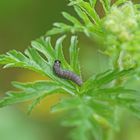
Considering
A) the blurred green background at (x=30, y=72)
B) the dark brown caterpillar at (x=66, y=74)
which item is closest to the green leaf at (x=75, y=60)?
the dark brown caterpillar at (x=66, y=74)

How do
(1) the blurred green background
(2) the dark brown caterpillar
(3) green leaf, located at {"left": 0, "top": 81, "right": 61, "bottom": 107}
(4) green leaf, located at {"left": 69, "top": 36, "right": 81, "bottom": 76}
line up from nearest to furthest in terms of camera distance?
(3) green leaf, located at {"left": 0, "top": 81, "right": 61, "bottom": 107}
(2) the dark brown caterpillar
(4) green leaf, located at {"left": 69, "top": 36, "right": 81, "bottom": 76}
(1) the blurred green background

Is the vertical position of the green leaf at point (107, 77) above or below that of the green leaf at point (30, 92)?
below

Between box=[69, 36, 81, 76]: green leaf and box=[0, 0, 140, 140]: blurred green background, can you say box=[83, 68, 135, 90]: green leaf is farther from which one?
box=[0, 0, 140, 140]: blurred green background

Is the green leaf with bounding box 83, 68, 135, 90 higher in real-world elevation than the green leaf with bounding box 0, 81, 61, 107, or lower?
lower

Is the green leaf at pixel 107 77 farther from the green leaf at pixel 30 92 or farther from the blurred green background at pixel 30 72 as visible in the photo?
the blurred green background at pixel 30 72

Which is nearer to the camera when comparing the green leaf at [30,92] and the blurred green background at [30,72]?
the green leaf at [30,92]

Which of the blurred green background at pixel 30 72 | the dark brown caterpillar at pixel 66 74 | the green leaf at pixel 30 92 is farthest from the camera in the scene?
the blurred green background at pixel 30 72

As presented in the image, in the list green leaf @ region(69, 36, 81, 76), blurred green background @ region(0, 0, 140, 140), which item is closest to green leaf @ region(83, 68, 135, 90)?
green leaf @ region(69, 36, 81, 76)

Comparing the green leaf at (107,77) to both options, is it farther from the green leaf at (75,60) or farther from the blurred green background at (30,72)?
the blurred green background at (30,72)

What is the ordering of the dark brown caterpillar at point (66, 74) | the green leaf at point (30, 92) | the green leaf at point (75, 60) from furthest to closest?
the green leaf at point (75, 60), the dark brown caterpillar at point (66, 74), the green leaf at point (30, 92)

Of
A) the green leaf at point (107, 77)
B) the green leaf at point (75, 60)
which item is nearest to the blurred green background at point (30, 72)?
the green leaf at point (75, 60)
